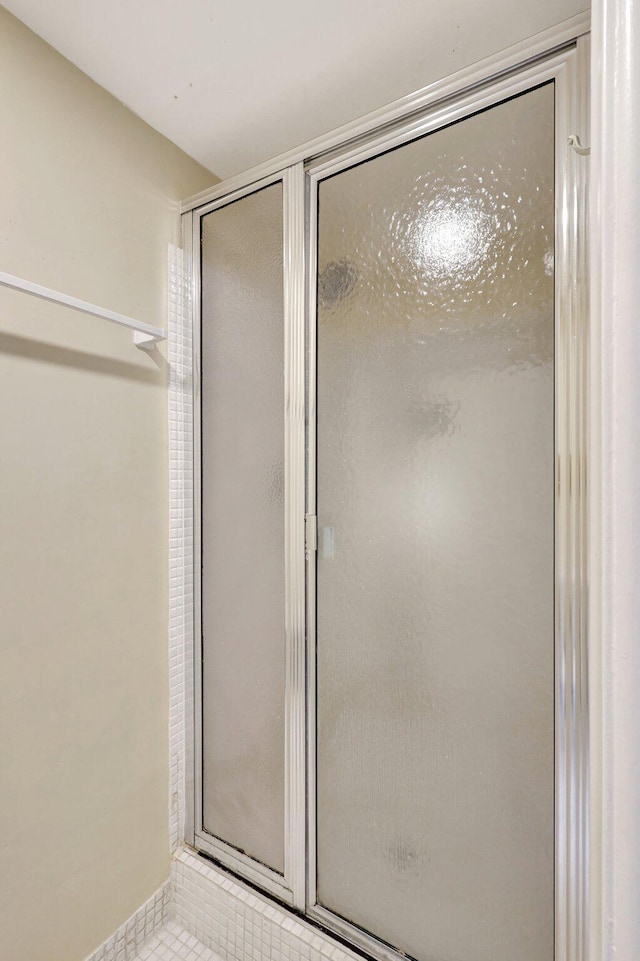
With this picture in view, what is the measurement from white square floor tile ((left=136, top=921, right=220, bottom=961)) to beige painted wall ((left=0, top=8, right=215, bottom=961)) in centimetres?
12

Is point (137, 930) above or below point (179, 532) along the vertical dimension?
below

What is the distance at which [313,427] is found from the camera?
1.15m

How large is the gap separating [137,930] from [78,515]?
105cm

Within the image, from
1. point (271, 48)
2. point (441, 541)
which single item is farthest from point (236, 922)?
point (271, 48)

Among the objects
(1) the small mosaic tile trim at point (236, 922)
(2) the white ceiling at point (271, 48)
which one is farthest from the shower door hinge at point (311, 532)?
(2) the white ceiling at point (271, 48)

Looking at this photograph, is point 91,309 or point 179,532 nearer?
point 91,309

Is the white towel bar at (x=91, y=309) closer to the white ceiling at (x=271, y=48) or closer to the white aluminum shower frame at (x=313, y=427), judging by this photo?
the white aluminum shower frame at (x=313, y=427)

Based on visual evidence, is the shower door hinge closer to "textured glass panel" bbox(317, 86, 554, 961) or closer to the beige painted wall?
"textured glass panel" bbox(317, 86, 554, 961)

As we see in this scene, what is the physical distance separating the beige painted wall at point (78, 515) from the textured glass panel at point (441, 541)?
469mm

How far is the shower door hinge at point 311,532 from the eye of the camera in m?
1.15

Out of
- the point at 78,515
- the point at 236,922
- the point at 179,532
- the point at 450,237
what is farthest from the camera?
the point at 179,532

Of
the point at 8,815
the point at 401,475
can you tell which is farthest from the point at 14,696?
the point at 401,475

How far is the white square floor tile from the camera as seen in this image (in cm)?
122

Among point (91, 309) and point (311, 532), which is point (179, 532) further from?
point (91, 309)
